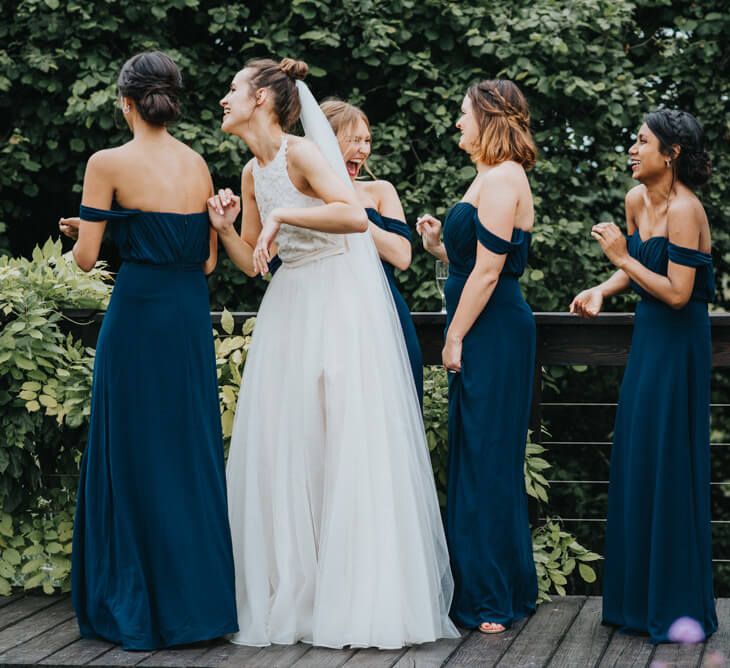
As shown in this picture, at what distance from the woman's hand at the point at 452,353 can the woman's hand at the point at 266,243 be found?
710mm

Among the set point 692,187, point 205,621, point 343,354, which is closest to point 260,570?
point 205,621

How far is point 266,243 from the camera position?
12.1ft

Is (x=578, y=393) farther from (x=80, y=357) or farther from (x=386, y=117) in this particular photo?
(x=80, y=357)

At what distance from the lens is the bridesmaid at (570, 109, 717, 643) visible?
3.86 meters

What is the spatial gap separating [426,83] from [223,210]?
12.7 feet

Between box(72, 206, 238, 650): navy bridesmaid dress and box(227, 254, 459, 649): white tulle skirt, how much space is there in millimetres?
159

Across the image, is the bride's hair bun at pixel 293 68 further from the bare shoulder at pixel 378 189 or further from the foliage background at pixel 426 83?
the foliage background at pixel 426 83

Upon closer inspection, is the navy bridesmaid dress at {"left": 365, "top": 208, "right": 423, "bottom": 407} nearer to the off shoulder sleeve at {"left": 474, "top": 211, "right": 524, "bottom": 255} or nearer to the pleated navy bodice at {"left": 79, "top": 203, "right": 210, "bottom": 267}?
the off shoulder sleeve at {"left": 474, "top": 211, "right": 524, "bottom": 255}

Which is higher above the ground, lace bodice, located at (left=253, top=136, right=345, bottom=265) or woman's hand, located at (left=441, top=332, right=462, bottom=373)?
lace bodice, located at (left=253, top=136, right=345, bottom=265)

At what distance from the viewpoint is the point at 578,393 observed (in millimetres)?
7863

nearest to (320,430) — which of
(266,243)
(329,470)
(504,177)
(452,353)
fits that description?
(329,470)

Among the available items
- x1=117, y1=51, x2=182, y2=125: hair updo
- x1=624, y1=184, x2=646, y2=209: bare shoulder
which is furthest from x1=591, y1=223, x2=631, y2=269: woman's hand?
x1=117, y1=51, x2=182, y2=125: hair updo

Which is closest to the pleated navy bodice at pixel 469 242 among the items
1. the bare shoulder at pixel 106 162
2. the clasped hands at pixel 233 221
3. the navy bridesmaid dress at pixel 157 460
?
the clasped hands at pixel 233 221

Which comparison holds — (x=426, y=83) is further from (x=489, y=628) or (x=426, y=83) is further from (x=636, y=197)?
(x=489, y=628)
